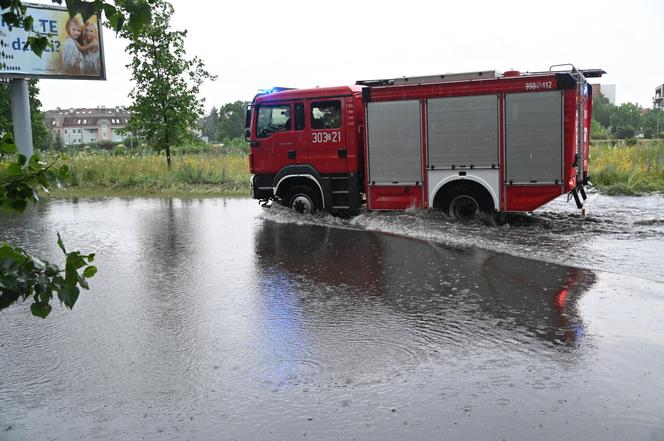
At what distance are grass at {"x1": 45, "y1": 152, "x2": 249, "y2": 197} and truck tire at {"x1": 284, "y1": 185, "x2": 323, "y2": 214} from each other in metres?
6.02

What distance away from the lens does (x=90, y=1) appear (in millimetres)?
2816

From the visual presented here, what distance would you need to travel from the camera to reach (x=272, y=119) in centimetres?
1326

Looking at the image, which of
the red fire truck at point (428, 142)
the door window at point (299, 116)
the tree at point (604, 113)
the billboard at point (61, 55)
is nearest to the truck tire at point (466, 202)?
the red fire truck at point (428, 142)

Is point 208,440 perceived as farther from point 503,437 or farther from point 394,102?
point 394,102

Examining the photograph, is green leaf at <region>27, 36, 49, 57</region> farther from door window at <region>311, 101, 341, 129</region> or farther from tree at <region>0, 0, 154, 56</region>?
door window at <region>311, 101, 341, 129</region>

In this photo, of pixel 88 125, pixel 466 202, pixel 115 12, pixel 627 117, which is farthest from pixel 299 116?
pixel 88 125

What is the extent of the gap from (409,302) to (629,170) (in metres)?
13.1

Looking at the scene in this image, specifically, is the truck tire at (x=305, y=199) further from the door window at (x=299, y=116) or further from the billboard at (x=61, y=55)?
the billboard at (x=61, y=55)

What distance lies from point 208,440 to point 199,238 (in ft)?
25.5

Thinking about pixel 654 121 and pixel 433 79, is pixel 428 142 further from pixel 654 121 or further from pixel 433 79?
pixel 654 121

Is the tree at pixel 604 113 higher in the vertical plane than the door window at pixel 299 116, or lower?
higher

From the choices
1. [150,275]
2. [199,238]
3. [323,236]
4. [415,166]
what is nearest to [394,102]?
[415,166]

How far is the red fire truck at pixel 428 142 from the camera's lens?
10977 millimetres

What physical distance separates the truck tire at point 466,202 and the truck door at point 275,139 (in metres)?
3.07
